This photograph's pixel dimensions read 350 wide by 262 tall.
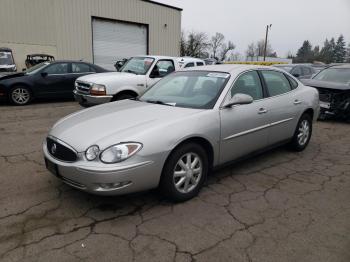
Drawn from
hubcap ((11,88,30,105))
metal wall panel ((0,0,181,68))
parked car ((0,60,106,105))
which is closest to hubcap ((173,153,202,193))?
parked car ((0,60,106,105))

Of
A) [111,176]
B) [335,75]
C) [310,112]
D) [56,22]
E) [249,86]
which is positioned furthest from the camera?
[56,22]

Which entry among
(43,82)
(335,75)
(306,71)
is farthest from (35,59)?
(335,75)

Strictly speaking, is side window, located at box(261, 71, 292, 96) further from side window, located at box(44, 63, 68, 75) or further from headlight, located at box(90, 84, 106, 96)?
side window, located at box(44, 63, 68, 75)

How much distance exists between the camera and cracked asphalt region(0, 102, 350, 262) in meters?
2.63

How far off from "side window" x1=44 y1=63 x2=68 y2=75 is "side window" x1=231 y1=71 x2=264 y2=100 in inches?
315

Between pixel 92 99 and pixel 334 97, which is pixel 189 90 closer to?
pixel 92 99

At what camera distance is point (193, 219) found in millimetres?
3152

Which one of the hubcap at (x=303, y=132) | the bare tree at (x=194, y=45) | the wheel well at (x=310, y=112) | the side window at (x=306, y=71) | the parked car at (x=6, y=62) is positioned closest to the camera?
the hubcap at (x=303, y=132)

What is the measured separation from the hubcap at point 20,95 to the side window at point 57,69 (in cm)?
97

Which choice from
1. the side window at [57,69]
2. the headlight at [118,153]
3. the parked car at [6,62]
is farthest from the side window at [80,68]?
the headlight at [118,153]

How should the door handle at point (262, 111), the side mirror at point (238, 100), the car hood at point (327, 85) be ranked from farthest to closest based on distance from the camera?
the car hood at point (327, 85), the door handle at point (262, 111), the side mirror at point (238, 100)

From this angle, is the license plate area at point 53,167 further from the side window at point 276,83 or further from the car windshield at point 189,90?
the side window at point 276,83

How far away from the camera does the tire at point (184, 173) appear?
10.6 ft

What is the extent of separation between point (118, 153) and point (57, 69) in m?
8.66
